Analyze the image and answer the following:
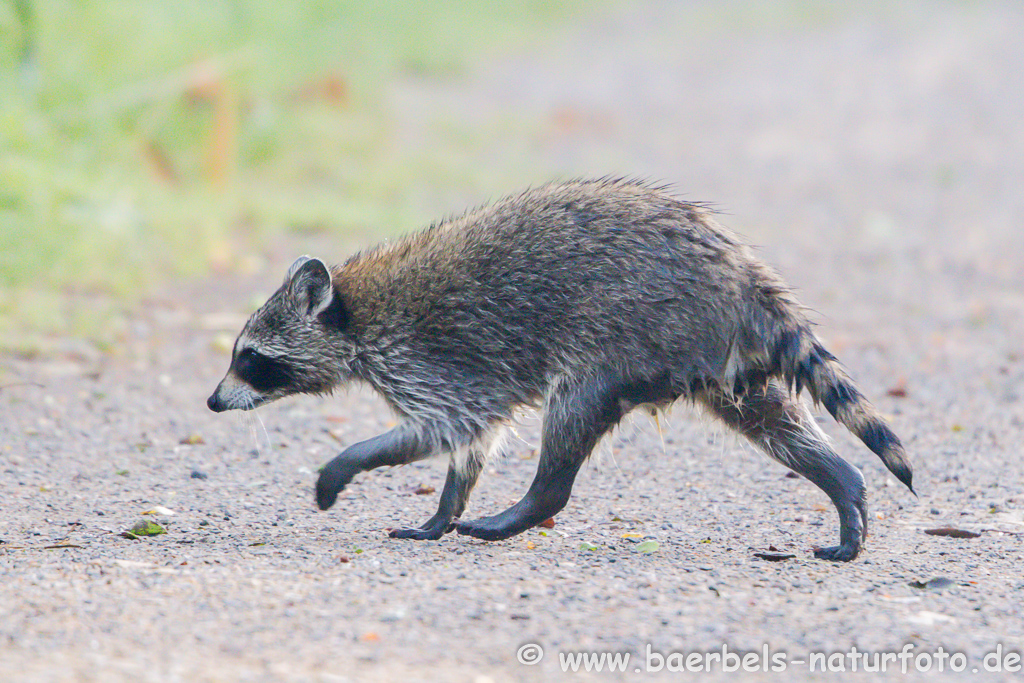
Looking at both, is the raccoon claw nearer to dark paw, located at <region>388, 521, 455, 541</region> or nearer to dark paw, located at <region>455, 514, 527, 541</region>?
dark paw, located at <region>388, 521, 455, 541</region>

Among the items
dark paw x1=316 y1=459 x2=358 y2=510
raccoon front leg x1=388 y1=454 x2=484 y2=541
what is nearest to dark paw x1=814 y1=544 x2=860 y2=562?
raccoon front leg x1=388 y1=454 x2=484 y2=541

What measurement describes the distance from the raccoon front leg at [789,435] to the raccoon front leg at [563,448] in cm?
42

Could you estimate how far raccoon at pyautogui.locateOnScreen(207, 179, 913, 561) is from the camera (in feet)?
14.8

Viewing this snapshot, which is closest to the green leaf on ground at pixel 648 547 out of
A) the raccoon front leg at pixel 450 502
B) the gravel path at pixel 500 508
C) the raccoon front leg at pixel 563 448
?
the gravel path at pixel 500 508

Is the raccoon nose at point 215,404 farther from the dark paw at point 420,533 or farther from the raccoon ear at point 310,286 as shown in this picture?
the dark paw at point 420,533

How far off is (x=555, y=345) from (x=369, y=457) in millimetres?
860

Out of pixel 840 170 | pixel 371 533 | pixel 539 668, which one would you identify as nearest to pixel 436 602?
pixel 539 668

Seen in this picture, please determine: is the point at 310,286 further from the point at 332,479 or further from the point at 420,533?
the point at 420,533

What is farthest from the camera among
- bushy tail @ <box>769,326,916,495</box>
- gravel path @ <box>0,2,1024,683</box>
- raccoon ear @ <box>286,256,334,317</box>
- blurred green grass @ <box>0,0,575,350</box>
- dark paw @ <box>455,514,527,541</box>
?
blurred green grass @ <box>0,0,575,350</box>

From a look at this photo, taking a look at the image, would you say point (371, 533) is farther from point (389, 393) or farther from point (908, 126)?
point (908, 126)

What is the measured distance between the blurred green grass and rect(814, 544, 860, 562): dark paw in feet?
16.6

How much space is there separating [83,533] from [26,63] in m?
5.92

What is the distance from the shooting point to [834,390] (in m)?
4.47

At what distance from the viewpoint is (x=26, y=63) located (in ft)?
30.7
